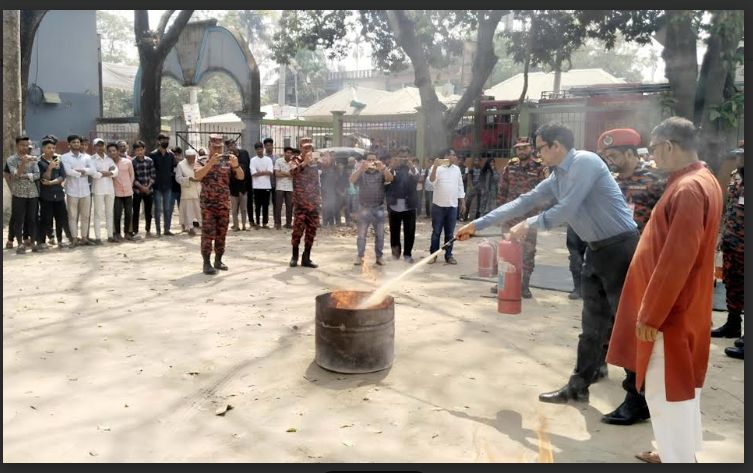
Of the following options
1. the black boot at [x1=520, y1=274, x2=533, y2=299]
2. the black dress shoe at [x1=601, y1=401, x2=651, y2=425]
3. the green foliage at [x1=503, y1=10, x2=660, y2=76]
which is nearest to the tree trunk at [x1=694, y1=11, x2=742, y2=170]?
the green foliage at [x1=503, y1=10, x2=660, y2=76]

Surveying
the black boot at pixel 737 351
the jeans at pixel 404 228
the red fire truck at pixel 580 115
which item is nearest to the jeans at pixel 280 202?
the jeans at pixel 404 228

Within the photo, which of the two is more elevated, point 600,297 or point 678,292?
point 678,292

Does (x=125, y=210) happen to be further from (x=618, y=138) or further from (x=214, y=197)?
(x=618, y=138)

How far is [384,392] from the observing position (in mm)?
4719

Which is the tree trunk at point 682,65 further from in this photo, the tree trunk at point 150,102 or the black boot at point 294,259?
the tree trunk at point 150,102

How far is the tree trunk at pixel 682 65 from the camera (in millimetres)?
14719

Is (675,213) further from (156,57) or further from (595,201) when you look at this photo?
(156,57)

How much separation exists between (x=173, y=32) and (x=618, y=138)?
13417 millimetres

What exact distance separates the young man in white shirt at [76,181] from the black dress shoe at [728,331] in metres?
9.64

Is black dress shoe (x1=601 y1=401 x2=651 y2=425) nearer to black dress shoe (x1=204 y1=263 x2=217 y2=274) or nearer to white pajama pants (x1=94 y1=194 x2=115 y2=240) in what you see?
black dress shoe (x1=204 y1=263 x2=217 y2=274)

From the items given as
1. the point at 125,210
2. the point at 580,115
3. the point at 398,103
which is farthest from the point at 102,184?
the point at 398,103

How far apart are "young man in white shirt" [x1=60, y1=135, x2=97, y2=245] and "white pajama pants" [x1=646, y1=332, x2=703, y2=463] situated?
9.88 metres

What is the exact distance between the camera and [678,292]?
3207mm

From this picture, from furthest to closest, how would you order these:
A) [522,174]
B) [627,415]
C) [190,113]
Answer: [190,113]
[522,174]
[627,415]
